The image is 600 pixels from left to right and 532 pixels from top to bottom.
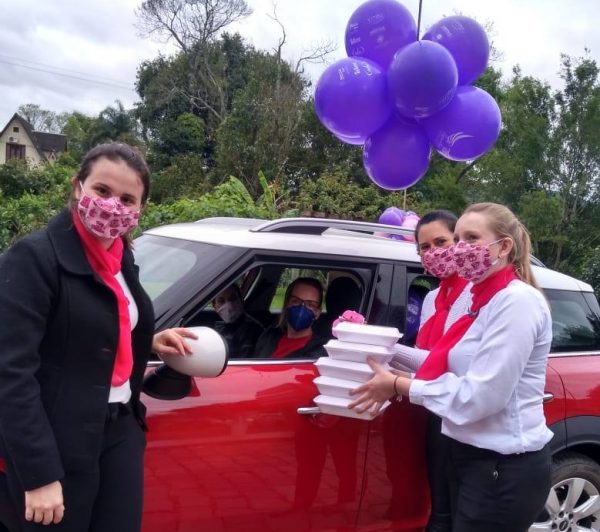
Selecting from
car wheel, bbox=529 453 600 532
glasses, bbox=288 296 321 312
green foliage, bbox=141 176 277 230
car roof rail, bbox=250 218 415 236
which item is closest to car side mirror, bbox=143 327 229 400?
car roof rail, bbox=250 218 415 236

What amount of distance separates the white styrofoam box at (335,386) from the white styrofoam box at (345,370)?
16 mm

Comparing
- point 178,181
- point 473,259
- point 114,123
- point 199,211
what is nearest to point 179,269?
point 473,259

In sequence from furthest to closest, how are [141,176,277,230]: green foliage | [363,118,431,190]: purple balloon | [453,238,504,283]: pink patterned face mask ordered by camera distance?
[141,176,277,230]: green foliage, [363,118,431,190]: purple balloon, [453,238,504,283]: pink patterned face mask

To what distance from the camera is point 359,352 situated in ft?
9.16

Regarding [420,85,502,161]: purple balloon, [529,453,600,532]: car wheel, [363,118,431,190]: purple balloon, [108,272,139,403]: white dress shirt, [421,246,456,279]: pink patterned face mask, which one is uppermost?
[420,85,502,161]: purple balloon

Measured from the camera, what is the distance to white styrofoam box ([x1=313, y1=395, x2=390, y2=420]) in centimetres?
285

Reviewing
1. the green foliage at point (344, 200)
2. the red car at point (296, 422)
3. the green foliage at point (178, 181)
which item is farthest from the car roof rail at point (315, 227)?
the green foliage at point (178, 181)

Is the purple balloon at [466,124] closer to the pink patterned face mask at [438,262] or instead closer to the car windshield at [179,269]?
the pink patterned face mask at [438,262]

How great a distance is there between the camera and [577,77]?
50.1 ft

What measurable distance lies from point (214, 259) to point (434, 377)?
1068 millimetres

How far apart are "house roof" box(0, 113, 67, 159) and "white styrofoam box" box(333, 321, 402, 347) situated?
66.6 m

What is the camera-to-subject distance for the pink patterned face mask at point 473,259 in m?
2.62

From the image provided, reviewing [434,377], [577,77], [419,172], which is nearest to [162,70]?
[577,77]

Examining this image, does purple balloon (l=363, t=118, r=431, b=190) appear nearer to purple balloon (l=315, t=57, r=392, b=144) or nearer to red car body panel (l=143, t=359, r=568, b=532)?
purple balloon (l=315, t=57, r=392, b=144)
